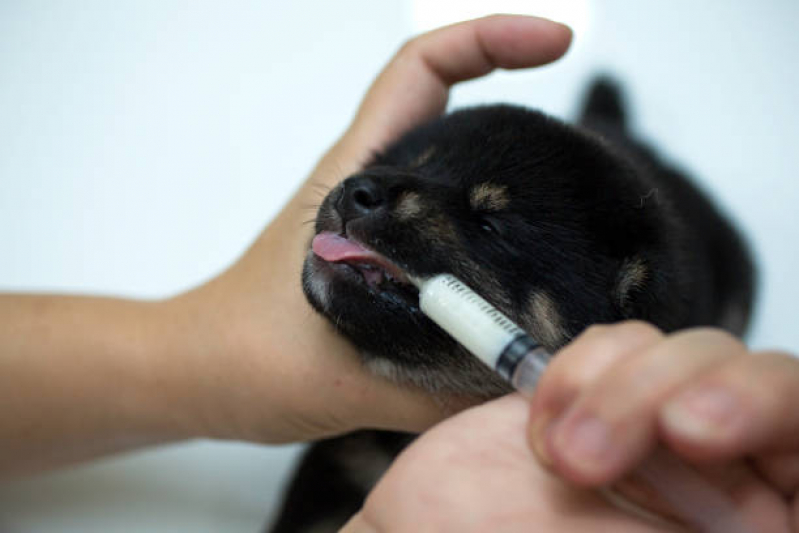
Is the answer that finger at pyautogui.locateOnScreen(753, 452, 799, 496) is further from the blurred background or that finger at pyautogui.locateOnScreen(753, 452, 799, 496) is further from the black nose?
the blurred background

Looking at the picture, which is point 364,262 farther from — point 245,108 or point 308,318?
point 245,108

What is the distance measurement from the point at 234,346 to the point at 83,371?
10.9 inches

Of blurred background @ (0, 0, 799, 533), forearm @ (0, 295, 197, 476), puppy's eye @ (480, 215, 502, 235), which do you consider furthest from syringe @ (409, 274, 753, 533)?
blurred background @ (0, 0, 799, 533)

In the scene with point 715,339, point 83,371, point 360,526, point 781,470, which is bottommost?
point 83,371

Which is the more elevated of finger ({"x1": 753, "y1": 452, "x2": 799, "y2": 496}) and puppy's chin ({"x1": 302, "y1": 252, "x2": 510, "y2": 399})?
finger ({"x1": 753, "y1": 452, "x2": 799, "y2": 496})

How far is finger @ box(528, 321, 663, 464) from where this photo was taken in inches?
21.5

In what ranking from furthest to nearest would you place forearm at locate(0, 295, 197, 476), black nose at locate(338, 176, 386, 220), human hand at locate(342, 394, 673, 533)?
forearm at locate(0, 295, 197, 476)
black nose at locate(338, 176, 386, 220)
human hand at locate(342, 394, 673, 533)

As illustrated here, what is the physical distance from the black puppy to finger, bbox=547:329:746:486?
1.15 feet

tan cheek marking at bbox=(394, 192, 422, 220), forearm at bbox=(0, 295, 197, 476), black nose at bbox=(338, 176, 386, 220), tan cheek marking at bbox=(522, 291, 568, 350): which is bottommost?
forearm at bbox=(0, 295, 197, 476)

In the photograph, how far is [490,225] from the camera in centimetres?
94

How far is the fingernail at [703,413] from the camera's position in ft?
1.60

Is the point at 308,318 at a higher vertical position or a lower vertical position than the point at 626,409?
lower

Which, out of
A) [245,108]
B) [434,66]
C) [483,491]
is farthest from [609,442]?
[245,108]

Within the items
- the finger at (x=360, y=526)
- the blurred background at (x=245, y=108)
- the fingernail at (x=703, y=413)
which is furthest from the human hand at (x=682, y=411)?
the blurred background at (x=245, y=108)
